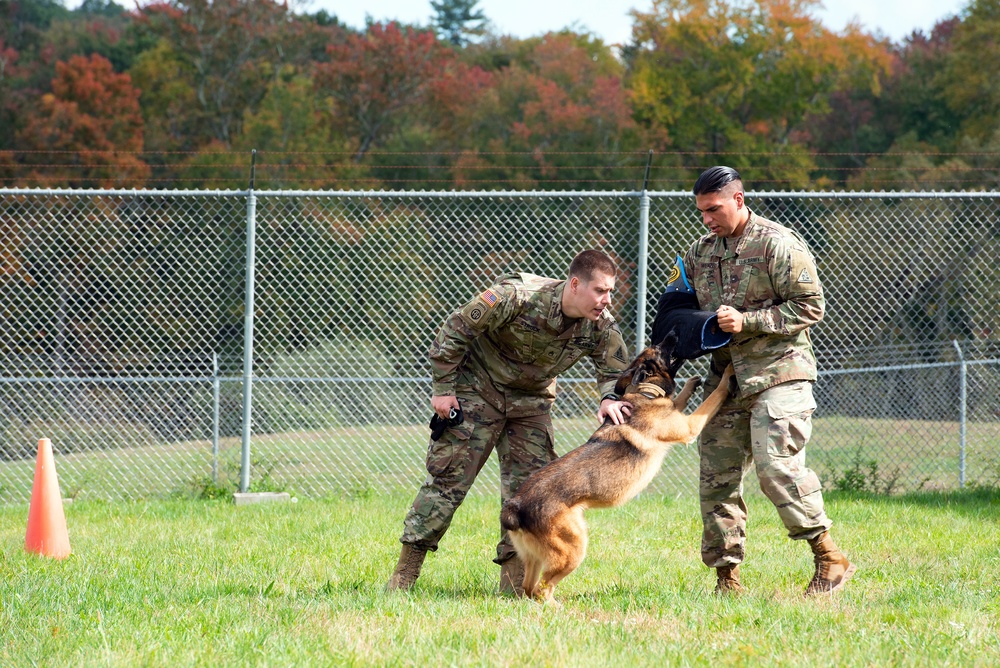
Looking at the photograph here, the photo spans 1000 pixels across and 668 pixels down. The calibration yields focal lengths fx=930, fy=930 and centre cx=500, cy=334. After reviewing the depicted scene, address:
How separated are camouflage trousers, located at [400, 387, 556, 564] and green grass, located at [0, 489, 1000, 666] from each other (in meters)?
0.34

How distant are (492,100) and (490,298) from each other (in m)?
25.6

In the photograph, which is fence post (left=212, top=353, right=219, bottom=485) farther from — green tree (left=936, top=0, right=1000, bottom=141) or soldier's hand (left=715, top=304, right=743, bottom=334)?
green tree (left=936, top=0, right=1000, bottom=141)

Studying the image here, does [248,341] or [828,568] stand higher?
[248,341]

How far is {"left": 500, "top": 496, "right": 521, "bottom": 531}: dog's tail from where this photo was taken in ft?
14.3

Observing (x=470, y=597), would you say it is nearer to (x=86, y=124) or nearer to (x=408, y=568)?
(x=408, y=568)

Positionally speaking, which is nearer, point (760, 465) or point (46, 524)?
point (760, 465)

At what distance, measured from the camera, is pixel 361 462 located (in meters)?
9.64

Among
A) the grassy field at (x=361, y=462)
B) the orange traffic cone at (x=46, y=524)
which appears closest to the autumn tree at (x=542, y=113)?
the grassy field at (x=361, y=462)

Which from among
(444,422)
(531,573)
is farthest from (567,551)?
(444,422)

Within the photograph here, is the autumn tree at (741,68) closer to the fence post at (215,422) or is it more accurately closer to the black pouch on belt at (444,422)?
the fence post at (215,422)

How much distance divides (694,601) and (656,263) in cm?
1160

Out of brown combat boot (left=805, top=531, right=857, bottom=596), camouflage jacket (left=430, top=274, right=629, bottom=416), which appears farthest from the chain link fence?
brown combat boot (left=805, top=531, right=857, bottom=596)

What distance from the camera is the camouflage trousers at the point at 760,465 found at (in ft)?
14.4

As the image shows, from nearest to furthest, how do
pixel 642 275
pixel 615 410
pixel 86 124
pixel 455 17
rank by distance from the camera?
pixel 615 410 → pixel 642 275 → pixel 86 124 → pixel 455 17
